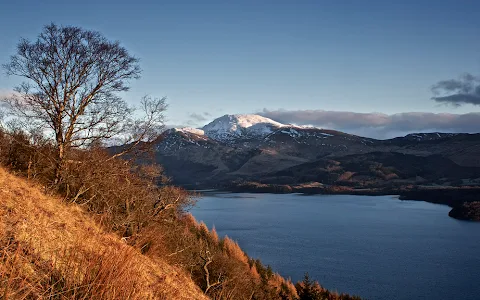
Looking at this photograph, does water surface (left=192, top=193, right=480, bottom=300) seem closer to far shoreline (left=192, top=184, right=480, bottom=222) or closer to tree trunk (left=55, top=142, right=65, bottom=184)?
far shoreline (left=192, top=184, right=480, bottom=222)

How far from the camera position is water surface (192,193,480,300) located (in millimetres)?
29062

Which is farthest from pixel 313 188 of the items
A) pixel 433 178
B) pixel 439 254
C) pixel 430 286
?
pixel 430 286

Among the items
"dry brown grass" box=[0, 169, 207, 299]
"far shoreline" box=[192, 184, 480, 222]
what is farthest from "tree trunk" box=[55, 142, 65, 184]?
"far shoreline" box=[192, 184, 480, 222]

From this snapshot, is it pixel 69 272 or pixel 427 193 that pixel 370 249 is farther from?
pixel 427 193

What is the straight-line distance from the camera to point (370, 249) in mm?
40781

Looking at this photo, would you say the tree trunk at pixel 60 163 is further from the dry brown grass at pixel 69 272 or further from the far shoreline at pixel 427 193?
the far shoreline at pixel 427 193

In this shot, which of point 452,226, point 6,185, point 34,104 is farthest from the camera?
point 452,226

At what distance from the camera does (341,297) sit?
22.3 meters

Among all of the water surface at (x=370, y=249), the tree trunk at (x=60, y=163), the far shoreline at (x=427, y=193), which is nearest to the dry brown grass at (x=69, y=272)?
the tree trunk at (x=60, y=163)

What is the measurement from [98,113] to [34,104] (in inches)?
66.1

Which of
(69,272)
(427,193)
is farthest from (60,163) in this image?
(427,193)

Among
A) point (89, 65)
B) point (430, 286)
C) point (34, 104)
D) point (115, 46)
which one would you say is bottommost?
point (430, 286)

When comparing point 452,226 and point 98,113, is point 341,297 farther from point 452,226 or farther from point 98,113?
point 452,226

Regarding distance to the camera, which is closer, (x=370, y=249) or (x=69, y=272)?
(x=69, y=272)
